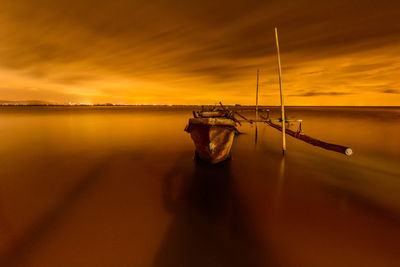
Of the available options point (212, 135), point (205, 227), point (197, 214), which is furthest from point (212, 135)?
point (205, 227)

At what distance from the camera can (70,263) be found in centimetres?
385

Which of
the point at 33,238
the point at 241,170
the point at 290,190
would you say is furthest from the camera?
the point at 241,170

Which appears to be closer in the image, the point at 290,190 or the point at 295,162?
the point at 290,190

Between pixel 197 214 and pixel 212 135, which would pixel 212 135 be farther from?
pixel 197 214

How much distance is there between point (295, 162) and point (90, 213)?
470 inches

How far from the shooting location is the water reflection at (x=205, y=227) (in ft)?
13.4

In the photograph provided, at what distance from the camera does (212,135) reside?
856 centimetres

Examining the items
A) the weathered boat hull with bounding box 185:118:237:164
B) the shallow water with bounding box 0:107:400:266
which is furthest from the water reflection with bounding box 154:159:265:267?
the weathered boat hull with bounding box 185:118:237:164

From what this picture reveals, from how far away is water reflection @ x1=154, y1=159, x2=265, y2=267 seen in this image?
161 inches

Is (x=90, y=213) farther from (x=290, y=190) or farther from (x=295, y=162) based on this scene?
(x=295, y=162)

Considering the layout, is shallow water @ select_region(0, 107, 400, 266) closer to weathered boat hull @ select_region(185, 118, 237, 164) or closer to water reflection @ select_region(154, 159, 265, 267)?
water reflection @ select_region(154, 159, 265, 267)

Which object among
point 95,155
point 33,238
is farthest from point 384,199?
point 95,155

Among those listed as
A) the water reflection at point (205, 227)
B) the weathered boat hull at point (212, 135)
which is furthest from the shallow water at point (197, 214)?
A: the weathered boat hull at point (212, 135)

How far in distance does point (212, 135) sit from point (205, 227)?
4432 millimetres
